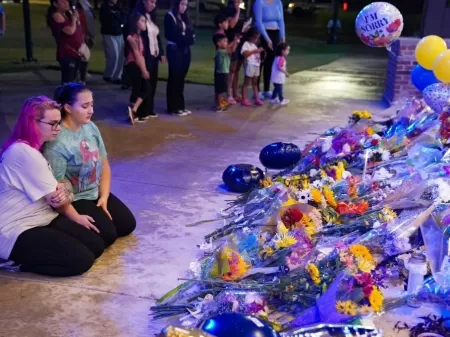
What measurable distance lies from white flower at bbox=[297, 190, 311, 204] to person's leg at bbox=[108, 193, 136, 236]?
128cm

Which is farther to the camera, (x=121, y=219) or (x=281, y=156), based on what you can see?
(x=281, y=156)

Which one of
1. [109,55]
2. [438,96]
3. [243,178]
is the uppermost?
[438,96]

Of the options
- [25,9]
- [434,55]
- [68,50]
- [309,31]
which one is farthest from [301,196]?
[309,31]

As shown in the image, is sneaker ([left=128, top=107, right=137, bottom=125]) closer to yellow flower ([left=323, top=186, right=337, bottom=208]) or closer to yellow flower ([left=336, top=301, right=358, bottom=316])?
yellow flower ([left=323, top=186, right=337, bottom=208])

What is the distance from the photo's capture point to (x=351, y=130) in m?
6.12

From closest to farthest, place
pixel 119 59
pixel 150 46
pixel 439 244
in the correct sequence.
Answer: pixel 439 244
pixel 150 46
pixel 119 59

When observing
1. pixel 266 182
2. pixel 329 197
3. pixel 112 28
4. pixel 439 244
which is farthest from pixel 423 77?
pixel 112 28

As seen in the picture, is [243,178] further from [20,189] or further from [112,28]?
[112,28]

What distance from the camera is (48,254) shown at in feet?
12.9

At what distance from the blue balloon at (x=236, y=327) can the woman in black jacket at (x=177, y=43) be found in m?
6.24

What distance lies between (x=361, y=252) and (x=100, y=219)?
195 cm

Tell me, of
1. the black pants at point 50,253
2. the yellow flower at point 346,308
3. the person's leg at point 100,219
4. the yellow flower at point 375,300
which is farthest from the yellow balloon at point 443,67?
the black pants at point 50,253

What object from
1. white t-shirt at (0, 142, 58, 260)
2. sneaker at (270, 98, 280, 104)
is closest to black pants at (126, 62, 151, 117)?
sneaker at (270, 98, 280, 104)

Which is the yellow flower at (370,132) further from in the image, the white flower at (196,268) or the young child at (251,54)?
the young child at (251,54)
